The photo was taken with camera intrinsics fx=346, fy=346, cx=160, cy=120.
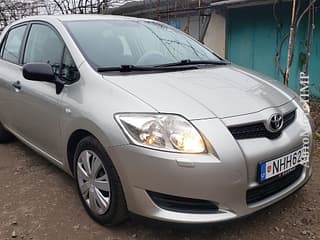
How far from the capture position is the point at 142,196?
210 centimetres

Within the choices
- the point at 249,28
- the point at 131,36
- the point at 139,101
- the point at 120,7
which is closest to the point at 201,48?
the point at 131,36

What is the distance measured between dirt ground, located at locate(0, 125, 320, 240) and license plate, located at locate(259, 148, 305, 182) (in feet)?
1.15

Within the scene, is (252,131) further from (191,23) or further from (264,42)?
(191,23)

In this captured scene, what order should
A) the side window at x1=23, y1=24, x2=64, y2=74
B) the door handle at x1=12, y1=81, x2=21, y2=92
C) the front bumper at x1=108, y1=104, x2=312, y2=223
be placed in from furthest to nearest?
the door handle at x1=12, y1=81, x2=21, y2=92
the side window at x1=23, y1=24, x2=64, y2=74
the front bumper at x1=108, y1=104, x2=312, y2=223

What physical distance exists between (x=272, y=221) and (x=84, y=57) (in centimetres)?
187

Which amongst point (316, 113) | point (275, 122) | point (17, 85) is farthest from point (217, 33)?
point (275, 122)

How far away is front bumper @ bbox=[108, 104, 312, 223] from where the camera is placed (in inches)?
77.6

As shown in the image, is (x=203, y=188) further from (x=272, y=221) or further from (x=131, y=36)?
(x=131, y=36)

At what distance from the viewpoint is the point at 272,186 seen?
226cm

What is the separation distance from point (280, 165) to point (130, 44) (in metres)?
1.62

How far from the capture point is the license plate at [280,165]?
2.11 meters

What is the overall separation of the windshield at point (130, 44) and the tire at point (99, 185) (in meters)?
0.66

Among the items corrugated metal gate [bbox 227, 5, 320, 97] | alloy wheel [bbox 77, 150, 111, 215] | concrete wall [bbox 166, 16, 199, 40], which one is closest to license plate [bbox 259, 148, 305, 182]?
alloy wheel [bbox 77, 150, 111, 215]

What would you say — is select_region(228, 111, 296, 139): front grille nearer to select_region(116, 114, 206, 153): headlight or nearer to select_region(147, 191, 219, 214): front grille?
select_region(116, 114, 206, 153): headlight
